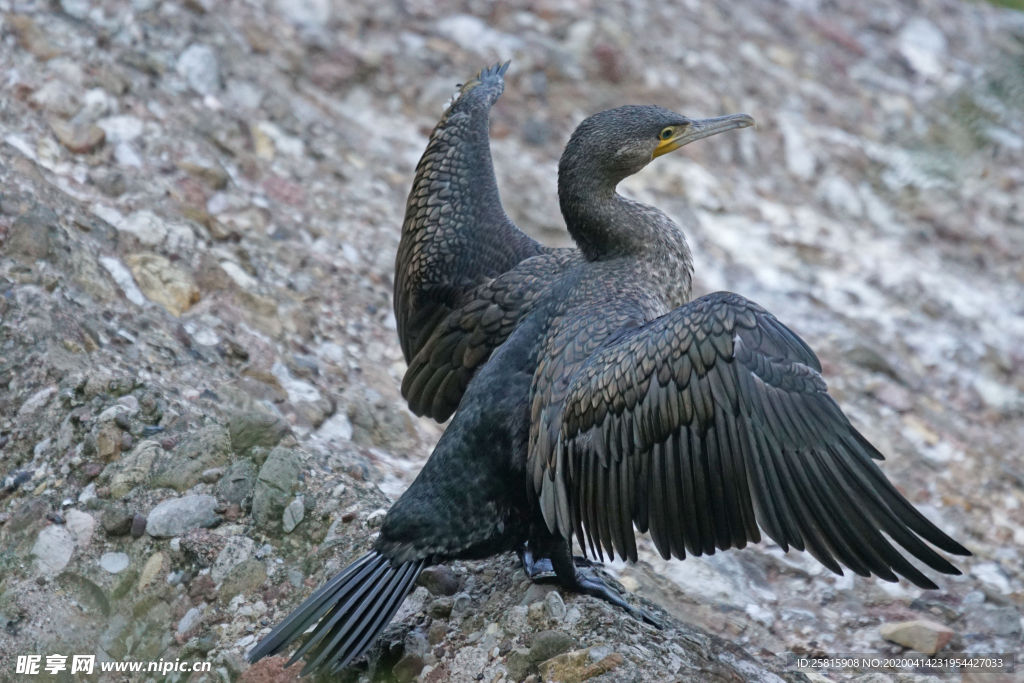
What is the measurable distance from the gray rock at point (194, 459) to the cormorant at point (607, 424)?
77 centimetres

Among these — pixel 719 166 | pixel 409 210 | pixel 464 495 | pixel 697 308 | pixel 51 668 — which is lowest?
pixel 51 668

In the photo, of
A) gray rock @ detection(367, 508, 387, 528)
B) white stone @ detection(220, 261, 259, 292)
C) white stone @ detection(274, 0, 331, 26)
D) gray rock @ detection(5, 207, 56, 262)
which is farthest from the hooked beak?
white stone @ detection(274, 0, 331, 26)

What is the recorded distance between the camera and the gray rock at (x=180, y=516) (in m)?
3.57

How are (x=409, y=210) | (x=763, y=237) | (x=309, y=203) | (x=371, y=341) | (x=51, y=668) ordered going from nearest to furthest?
1. (x=51, y=668)
2. (x=409, y=210)
3. (x=371, y=341)
4. (x=309, y=203)
5. (x=763, y=237)

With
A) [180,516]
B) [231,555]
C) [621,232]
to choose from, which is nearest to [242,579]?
[231,555]

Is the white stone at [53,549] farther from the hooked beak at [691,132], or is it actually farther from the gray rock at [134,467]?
the hooked beak at [691,132]

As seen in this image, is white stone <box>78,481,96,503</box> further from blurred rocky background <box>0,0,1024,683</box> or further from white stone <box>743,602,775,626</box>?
white stone <box>743,602,775,626</box>

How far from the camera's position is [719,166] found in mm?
6988

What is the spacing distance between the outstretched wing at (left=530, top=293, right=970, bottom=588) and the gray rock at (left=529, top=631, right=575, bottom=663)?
11.6 inches

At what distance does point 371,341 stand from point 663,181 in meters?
2.51

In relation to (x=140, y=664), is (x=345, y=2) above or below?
above

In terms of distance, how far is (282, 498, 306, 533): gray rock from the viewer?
3.63 metres

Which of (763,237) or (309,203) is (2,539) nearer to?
(309,203)

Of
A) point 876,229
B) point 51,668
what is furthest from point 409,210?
point 876,229
